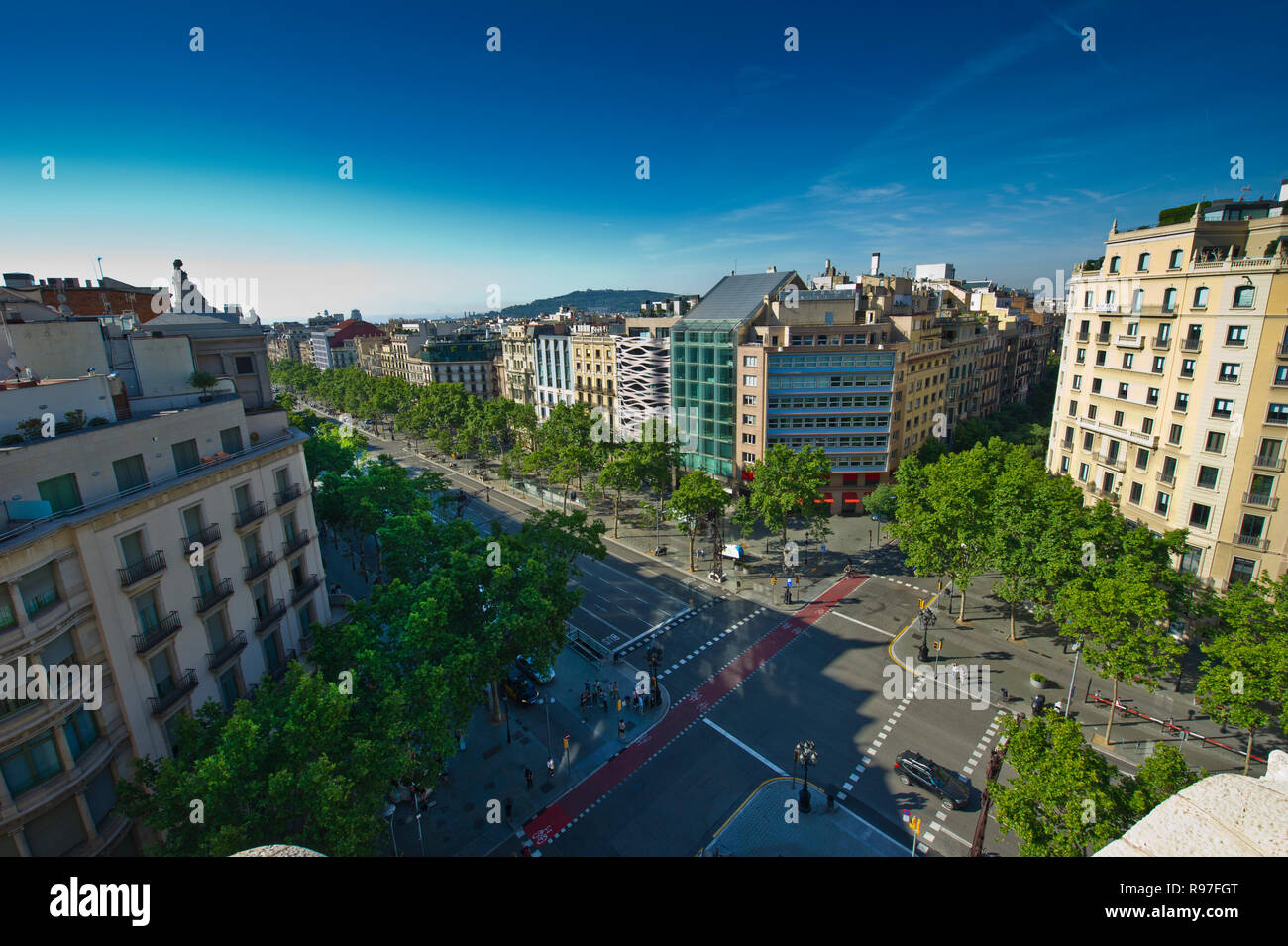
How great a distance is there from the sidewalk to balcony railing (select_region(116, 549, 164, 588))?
1629 inches

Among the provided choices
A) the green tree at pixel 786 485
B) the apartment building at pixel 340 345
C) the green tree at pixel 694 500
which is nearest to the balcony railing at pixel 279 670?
the green tree at pixel 694 500

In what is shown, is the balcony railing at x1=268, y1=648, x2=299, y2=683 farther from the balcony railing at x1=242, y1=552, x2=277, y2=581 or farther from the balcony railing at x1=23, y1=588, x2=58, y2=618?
the balcony railing at x1=23, y1=588, x2=58, y2=618

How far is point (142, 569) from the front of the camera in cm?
2419

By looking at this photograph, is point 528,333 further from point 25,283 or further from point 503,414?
point 25,283

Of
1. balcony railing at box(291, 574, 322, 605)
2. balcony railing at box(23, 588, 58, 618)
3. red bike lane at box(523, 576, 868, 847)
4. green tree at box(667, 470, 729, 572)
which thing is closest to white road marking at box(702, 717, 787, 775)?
red bike lane at box(523, 576, 868, 847)

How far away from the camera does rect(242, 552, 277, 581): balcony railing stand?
29906 millimetres

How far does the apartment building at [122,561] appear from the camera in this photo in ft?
66.8

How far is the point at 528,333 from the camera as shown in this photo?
110m

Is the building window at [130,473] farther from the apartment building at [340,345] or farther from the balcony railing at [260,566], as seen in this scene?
the apartment building at [340,345]

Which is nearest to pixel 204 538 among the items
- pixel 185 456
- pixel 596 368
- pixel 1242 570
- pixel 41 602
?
pixel 185 456

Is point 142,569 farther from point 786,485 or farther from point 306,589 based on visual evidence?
point 786,485

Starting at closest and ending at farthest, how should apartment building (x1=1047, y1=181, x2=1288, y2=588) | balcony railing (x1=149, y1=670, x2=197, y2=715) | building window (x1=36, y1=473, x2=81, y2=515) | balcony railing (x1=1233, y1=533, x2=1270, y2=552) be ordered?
building window (x1=36, y1=473, x2=81, y2=515), balcony railing (x1=149, y1=670, x2=197, y2=715), apartment building (x1=1047, y1=181, x2=1288, y2=588), balcony railing (x1=1233, y1=533, x2=1270, y2=552)
